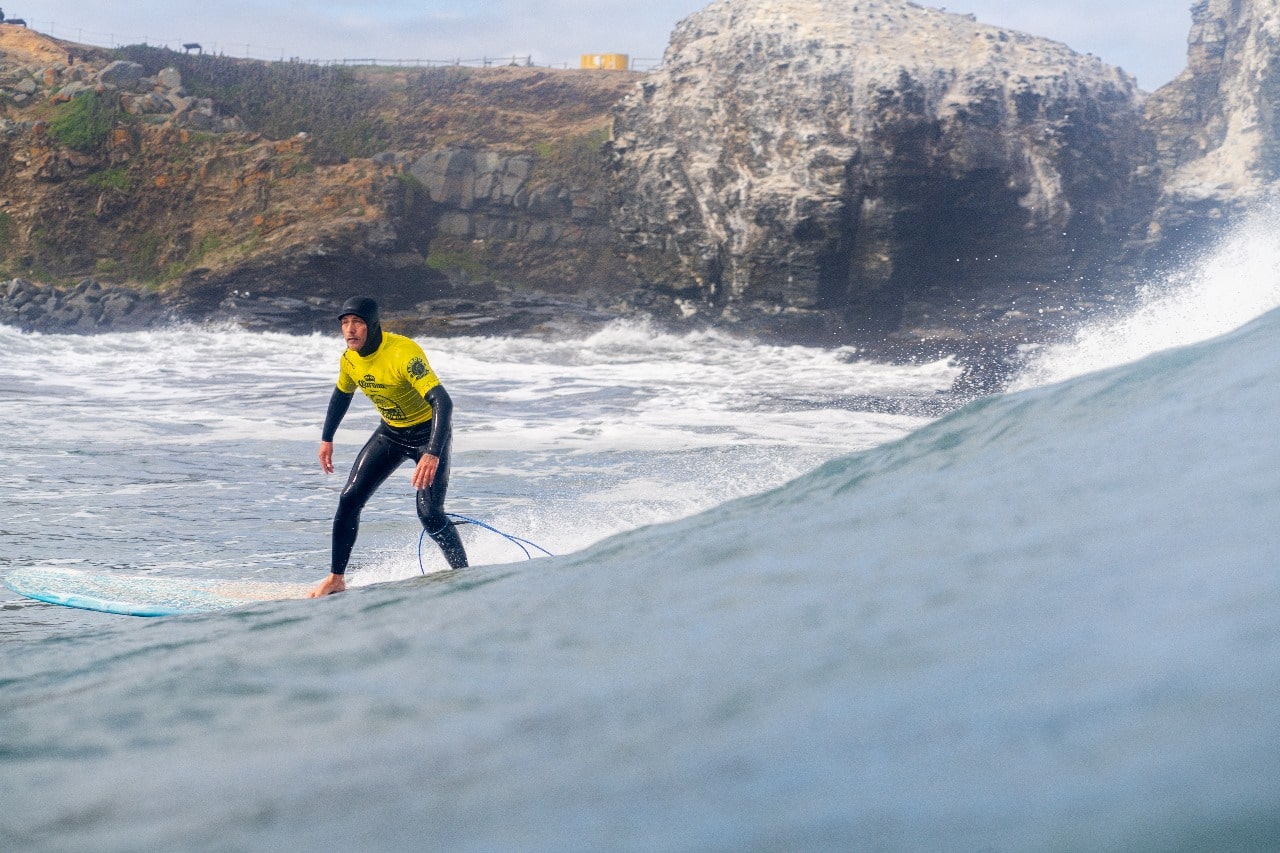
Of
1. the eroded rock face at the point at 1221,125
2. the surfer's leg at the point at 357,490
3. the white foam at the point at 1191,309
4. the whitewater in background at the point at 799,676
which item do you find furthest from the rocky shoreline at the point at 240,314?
the whitewater in background at the point at 799,676

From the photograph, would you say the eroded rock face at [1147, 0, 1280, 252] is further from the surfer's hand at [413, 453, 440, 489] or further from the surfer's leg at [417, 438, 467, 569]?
the surfer's hand at [413, 453, 440, 489]

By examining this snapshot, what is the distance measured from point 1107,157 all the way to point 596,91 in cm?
1815

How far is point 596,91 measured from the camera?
36.9m

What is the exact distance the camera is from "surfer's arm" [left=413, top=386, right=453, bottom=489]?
5.63 meters

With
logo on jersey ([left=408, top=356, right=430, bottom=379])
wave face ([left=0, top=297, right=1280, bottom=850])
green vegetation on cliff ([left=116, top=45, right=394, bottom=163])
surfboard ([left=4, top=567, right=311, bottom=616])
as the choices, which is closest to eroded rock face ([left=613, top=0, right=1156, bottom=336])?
green vegetation on cliff ([left=116, top=45, right=394, bottom=163])

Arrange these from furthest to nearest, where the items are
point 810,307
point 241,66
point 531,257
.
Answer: point 241,66, point 531,257, point 810,307

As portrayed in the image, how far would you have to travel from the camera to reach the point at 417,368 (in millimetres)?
5984

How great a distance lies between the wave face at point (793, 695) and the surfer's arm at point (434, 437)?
5.76 ft

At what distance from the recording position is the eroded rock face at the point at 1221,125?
80.9 feet

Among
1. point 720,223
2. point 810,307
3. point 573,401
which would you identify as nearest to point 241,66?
point 720,223

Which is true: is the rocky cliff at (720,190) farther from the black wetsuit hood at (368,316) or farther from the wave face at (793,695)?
the wave face at (793,695)

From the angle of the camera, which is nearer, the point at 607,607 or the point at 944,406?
the point at 607,607

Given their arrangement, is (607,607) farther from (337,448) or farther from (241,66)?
(241,66)

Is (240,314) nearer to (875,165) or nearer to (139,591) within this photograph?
(875,165)
